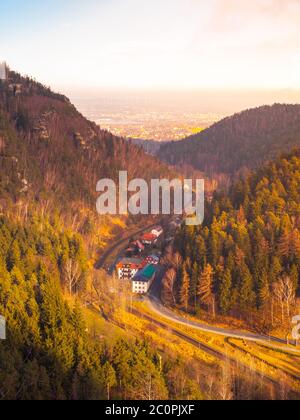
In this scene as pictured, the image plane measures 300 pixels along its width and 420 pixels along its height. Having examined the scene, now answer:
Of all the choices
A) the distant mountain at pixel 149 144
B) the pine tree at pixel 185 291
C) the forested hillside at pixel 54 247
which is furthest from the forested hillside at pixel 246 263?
the distant mountain at pixel 149 144

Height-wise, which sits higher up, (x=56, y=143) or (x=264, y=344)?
(x=56, y=143)

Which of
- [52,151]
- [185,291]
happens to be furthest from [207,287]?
[52,151]

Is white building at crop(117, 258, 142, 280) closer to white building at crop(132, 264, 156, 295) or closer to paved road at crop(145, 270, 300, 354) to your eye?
white building at crop(132, 264, 156, 295)

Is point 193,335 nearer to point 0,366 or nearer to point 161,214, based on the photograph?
point 0,366
